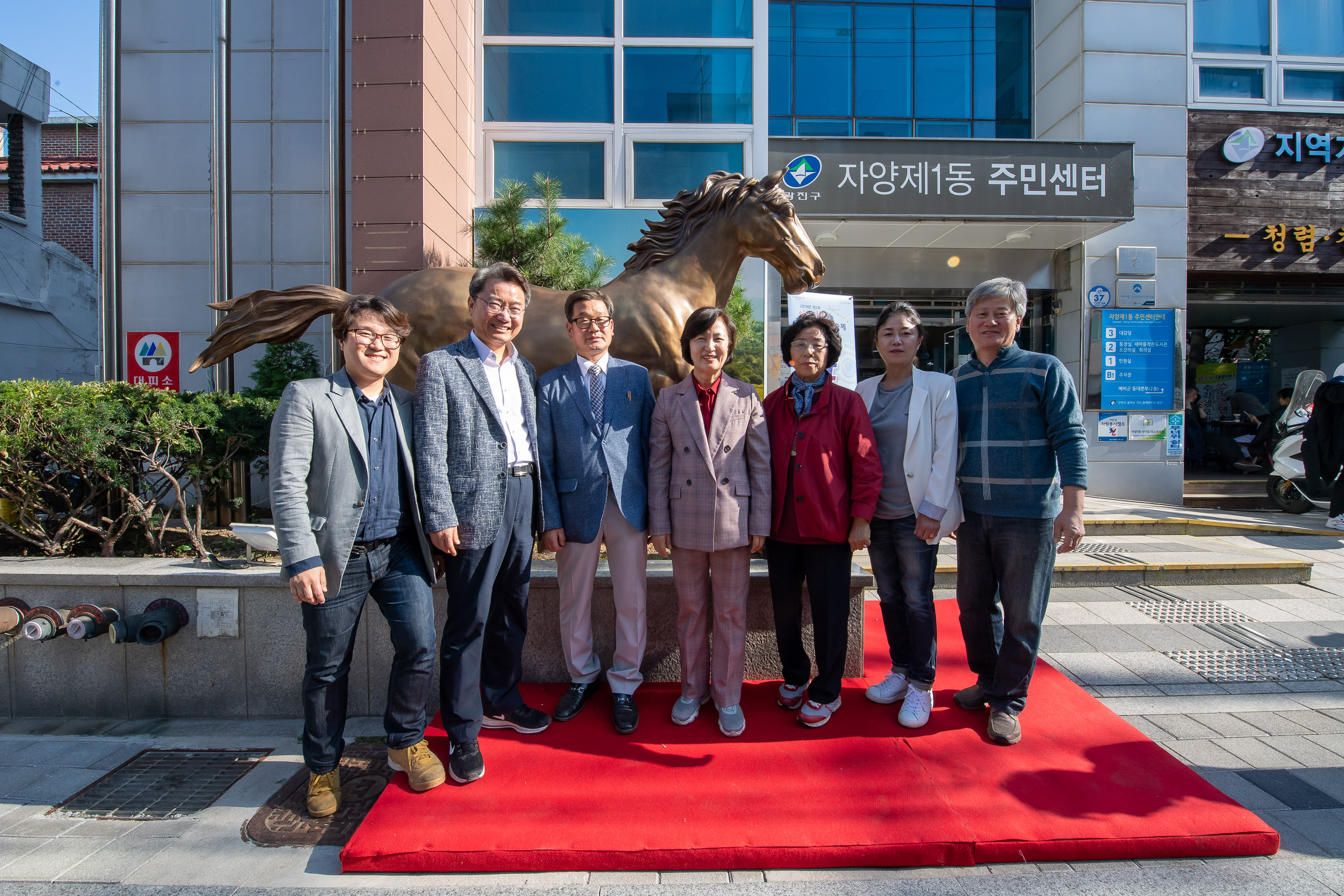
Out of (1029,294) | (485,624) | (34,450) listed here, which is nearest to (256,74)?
(34,450)

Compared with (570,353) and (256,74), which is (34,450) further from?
(256,74)

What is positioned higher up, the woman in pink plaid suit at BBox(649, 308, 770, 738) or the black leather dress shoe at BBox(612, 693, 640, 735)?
the woman in pink plaid suit at BBox(649, 308, 770, 738)

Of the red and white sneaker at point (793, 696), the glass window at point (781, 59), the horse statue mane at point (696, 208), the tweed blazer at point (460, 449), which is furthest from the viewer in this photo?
the glass window at point (781, 59)

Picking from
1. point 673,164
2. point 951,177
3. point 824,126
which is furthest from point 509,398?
point 824,126

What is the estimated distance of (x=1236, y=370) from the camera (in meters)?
12.0

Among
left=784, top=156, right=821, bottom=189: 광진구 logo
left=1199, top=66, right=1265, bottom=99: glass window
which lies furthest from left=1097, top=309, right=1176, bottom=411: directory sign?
left=784, top=156, right=821, bottom=189: 광진구 logo

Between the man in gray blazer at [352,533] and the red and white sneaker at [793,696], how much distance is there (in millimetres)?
1461

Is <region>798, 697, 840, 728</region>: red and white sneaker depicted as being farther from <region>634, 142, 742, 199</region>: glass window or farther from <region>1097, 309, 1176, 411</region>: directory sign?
<region>1097, 309, 1176, 411</region>: directory sign

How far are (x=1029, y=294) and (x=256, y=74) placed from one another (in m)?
10.6

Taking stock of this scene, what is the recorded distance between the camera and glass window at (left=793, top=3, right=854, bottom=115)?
10.7 metres

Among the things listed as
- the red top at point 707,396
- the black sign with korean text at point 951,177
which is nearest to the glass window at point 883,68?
the black sign with korean text at point 951,177

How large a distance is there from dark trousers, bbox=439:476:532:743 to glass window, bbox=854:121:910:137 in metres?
10.6

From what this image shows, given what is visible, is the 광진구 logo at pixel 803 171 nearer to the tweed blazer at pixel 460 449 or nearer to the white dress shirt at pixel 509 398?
the white dress shirt at pixel 509 398

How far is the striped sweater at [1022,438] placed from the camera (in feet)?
8.22
